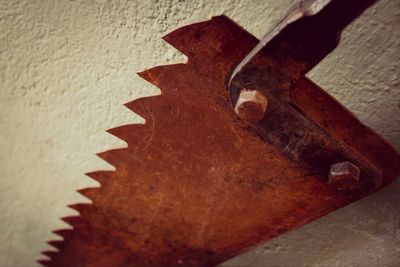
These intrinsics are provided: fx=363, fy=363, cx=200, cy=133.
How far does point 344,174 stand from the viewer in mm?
570

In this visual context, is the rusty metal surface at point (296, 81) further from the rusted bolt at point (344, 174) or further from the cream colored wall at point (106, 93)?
the cream colored wall at point (106, 93)

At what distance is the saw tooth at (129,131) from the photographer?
668 millimetres

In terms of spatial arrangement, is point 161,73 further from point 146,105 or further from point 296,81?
point 296,81

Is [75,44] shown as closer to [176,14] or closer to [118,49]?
[118,49]

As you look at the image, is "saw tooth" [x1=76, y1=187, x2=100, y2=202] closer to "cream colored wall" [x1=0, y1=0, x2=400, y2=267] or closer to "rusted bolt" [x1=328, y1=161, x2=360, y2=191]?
"cream colored wall" [x1=0, y1=0, x2=400, y2=267]

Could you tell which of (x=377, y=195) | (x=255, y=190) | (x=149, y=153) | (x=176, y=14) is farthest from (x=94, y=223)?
(x=377, y=195)

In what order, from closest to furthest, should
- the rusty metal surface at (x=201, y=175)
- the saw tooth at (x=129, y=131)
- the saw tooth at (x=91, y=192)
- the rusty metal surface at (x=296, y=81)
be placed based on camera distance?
1. the rusty metal surface at (x=296, y=81)
2. the rusty metal surface at (x=201, y=175)
3. the saw tooth at (x=129, y=131)
4. the saw tooth at (x=91, y=192)

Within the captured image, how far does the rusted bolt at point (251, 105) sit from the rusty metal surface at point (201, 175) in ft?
0.17

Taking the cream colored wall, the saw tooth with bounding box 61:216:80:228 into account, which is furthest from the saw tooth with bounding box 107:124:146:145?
the saw tooth with bounding box 61:216:80:228

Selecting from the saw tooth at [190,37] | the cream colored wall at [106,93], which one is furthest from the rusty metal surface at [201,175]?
the cream colored wall at [106,93]

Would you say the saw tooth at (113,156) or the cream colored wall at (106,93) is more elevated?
the cream colored wall at (106,93)

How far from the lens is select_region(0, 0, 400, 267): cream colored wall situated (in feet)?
2.15

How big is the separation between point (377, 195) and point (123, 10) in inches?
24.8

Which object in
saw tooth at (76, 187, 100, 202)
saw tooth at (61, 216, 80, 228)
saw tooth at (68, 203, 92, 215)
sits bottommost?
saw tooth at (61, 216, 80, 228)
